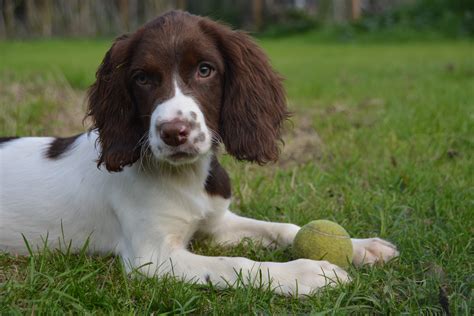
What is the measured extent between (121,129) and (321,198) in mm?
1355

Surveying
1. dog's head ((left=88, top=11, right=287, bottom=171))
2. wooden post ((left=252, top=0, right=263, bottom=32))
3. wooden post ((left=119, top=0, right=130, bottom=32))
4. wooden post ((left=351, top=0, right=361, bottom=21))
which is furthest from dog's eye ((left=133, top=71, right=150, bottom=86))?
wooden post ((left=119, top=0, right=130, bottom=32))

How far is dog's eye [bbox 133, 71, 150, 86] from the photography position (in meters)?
2.86

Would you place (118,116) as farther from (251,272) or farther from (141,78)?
(251,272)

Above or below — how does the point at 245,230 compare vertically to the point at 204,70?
below

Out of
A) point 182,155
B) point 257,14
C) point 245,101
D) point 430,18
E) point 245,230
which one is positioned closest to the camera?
point 182,155

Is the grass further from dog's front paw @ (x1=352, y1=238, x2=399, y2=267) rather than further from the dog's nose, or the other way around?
the dog's nose

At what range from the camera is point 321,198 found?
378 centimetres

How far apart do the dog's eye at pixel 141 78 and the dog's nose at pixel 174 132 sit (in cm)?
36

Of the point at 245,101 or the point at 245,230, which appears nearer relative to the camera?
the point at 245,101

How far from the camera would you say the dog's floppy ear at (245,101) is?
3.03 m

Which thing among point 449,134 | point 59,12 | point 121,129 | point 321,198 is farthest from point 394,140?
point 59,12

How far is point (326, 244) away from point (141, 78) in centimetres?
110

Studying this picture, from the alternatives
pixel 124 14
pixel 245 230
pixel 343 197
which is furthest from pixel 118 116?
pixel 124 14

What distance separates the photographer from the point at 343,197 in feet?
12.4
